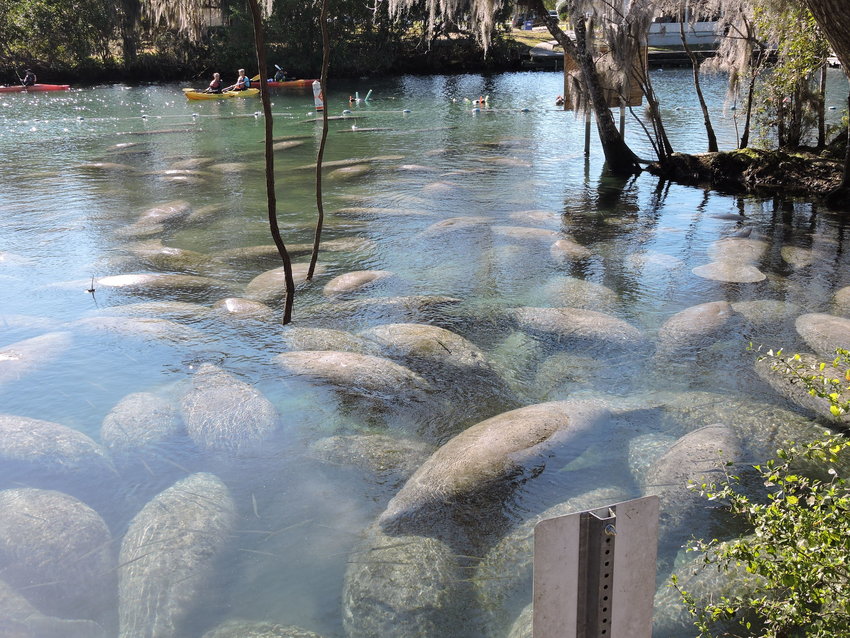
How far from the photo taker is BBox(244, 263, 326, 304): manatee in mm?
7824

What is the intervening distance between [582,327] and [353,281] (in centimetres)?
268

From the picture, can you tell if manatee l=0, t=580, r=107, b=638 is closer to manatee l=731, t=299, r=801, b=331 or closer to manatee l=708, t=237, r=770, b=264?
manatee l=731, t=299, r=801, b=331

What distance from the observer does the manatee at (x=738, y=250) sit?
8711 millimetres

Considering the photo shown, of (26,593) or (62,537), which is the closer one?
(26,593)

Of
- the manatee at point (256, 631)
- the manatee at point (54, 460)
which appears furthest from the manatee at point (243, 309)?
the manatee at point (256, 631)

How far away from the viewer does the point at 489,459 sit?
470cm

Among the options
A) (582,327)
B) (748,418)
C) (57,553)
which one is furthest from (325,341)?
(748,418)

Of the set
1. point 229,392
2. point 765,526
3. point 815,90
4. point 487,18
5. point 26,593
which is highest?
point 487,18

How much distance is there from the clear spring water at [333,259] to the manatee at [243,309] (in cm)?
21

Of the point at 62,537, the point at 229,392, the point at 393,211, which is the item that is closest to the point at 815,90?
the point at 393,211

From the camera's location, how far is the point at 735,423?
16.8 ft

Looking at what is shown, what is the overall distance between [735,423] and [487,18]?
9.55 m

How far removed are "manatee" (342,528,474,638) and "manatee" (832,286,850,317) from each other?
495cm

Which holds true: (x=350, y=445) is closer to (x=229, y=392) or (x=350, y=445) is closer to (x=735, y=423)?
(x=229, y=392)
